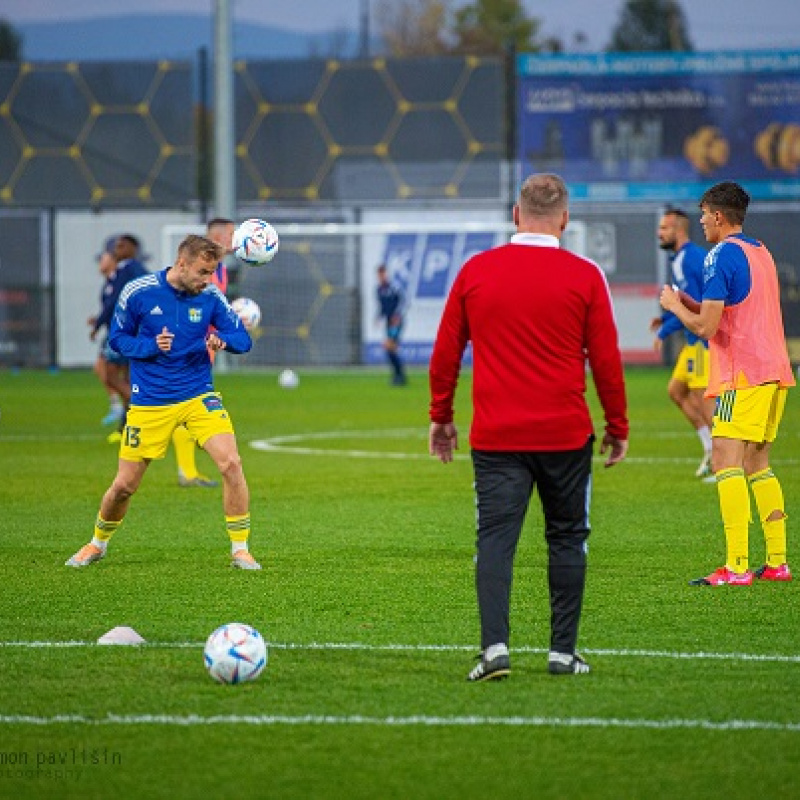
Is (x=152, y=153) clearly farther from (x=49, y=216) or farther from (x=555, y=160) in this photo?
(x=555, y=160)

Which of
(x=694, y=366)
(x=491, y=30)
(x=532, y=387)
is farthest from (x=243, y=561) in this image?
(x=491, y=30)

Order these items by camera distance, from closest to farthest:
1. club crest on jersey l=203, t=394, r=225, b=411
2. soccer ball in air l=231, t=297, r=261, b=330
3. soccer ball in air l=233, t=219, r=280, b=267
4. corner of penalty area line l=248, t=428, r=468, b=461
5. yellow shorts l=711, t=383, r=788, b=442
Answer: yellow shorts l=711, t=383, r=788, b=442, club crest on jersey l=203, t=394, r=225, b=411, soccer ball in air l=233, t=219, r=280, b=267, soccer ball in air l=231, t=297, r=261, b=330, corner of penalty area line l=248, t=428, r=468, b=461

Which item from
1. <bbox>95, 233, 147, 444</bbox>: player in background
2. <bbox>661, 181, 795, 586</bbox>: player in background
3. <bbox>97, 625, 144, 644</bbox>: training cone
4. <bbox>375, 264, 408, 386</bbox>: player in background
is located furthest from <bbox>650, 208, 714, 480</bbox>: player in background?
<bbox>375, 264, 408, 386</bbox>: player in background

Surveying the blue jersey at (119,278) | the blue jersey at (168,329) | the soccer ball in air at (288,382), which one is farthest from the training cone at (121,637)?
the soccer ball in air at (288,382)

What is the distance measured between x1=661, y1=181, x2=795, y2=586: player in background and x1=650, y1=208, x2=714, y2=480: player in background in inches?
152

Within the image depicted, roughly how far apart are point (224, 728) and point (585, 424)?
198 cm

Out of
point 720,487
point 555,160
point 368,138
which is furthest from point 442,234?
point 720,487

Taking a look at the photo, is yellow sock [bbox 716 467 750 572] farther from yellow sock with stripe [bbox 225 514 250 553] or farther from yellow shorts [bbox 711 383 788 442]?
yellow sock with stripe [bbox 225 514 250 553]

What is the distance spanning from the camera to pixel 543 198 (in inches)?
277

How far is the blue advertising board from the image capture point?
3853cm

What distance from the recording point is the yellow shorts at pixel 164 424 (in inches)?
414

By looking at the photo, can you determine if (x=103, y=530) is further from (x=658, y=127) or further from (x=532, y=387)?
(x=658, y=127)

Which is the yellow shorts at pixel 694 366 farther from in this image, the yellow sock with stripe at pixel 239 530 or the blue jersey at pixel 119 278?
the blue jersey at pixel 119 278

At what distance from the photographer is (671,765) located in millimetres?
5816
